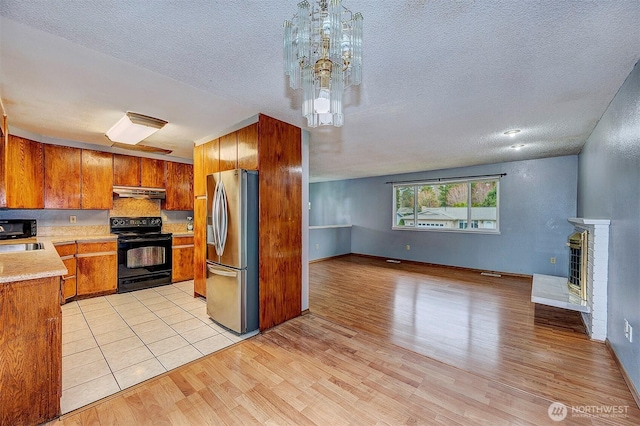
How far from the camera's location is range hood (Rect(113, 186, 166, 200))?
4440 mm

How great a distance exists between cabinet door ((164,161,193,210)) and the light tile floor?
174 centimetres

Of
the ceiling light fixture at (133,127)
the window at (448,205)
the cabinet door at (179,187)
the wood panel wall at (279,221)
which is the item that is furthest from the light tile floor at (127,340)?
the window at (448,205)

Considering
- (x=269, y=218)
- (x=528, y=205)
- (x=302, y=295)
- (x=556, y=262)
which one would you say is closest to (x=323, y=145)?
(x=269, y=218)

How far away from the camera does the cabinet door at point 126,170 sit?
439cm

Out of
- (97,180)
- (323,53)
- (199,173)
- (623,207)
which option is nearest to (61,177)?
(97,180)

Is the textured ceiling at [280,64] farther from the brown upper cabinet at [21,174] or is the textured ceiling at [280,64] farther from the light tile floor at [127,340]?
the light tile floor at [127,340]

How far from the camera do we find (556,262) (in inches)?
195

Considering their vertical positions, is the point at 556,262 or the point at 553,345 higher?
the point at 556,262

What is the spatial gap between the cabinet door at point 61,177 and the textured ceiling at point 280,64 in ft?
1.67

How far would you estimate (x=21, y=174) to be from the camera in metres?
3.46

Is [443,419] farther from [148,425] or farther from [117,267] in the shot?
[117,267]

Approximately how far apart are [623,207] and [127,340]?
15.3ft

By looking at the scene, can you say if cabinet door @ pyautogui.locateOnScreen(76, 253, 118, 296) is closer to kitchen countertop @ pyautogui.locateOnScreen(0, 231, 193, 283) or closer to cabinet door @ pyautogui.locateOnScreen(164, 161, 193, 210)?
cabinet door @ pyautogui.locateOnScreen(164, 161, 193, 210)

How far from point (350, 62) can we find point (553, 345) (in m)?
3.25
